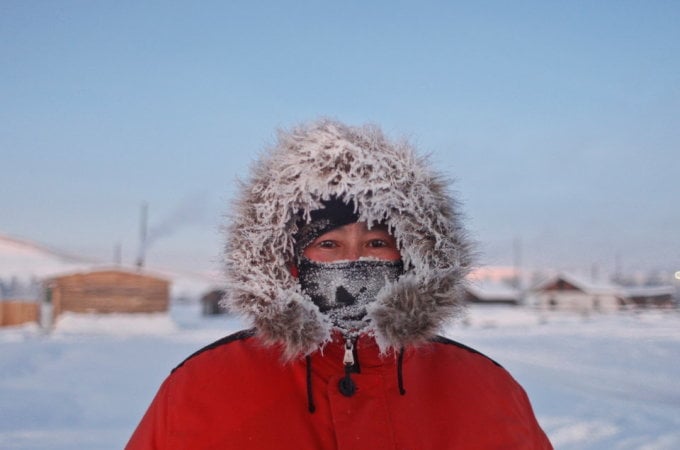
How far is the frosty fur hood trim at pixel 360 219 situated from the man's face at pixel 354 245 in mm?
59

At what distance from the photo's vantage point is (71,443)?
545cm

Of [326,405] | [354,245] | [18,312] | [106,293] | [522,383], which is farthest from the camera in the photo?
[18,312]

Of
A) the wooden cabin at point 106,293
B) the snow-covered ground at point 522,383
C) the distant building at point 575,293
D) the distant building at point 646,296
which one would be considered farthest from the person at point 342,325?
the distant building at point 646,296

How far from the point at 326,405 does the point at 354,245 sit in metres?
0.59

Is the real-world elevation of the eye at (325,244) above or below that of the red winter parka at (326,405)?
above

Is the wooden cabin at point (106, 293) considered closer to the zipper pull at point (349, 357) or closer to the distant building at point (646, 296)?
the zipper pull at point (349, 357)

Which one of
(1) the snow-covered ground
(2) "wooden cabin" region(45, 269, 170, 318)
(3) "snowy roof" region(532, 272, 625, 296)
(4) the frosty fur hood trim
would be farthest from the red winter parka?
(3) "snowy roof" region(532, 272, 625, 296)

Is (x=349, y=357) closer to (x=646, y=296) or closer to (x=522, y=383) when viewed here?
(x=522, y=383)

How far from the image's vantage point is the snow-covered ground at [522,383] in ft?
19.4

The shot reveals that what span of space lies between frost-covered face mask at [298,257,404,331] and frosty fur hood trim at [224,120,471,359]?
9cm

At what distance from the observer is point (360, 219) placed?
79.4 inches

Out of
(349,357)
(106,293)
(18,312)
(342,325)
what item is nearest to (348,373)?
(349,357)

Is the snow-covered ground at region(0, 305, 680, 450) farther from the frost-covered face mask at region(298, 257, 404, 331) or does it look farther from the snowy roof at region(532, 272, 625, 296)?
the snowy roof at region(532, 272, 625, 296)

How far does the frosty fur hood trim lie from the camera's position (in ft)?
6.08
